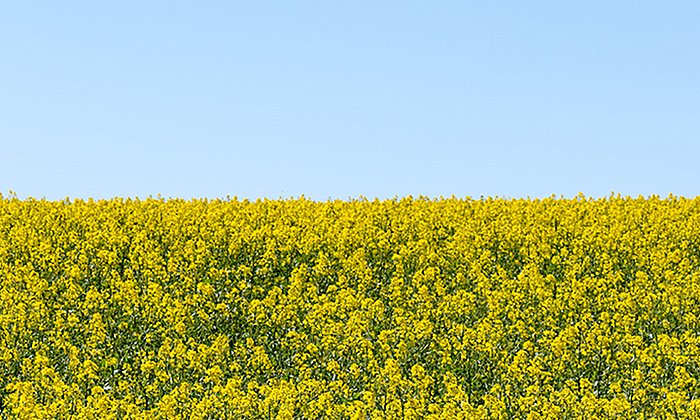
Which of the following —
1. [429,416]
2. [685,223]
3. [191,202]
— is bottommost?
[429,416]

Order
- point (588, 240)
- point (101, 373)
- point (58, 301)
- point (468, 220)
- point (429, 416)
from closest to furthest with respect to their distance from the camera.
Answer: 1. point (429, 416)
2. point (101, 373)
3. point (58, 301)
4. point (588, 240)
5. point (468, 220)

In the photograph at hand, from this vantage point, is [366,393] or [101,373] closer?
[366,393]

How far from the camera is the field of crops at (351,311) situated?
6.98 meters

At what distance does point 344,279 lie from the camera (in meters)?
9.16

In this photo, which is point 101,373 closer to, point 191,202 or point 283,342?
point 283,342

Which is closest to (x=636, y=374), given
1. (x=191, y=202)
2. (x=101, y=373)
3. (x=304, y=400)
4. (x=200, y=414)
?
(x=304, y=400)

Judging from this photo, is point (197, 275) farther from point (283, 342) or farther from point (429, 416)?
point (429, 416)

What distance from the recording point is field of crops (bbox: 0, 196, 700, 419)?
22.9 ft

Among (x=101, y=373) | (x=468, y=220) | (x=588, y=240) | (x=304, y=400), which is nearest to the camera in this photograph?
(x=304, y=400)

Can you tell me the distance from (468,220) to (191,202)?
3.84 meters

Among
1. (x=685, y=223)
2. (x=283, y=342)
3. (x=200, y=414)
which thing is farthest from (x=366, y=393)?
(x=685, y=223)

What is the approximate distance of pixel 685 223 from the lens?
10.7 meters

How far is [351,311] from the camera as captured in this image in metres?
8.53

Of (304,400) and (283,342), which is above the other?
(283,342)
